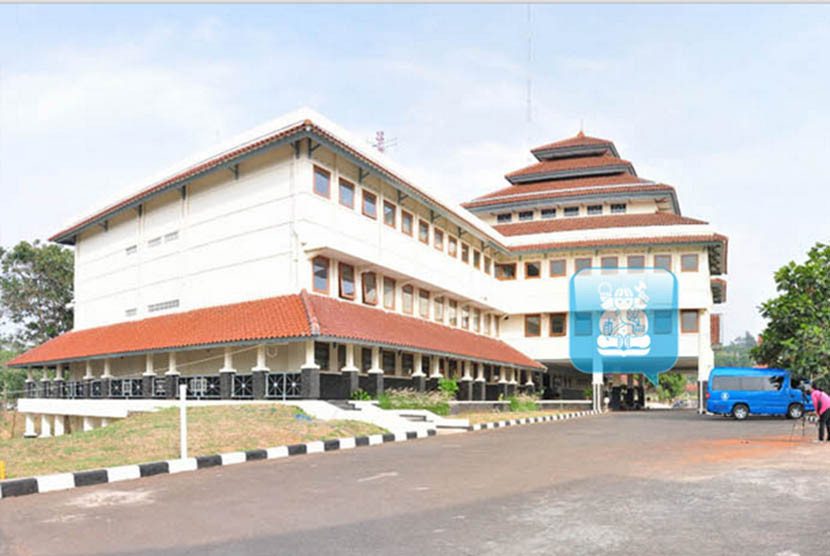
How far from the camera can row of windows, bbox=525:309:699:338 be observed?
1427 inches

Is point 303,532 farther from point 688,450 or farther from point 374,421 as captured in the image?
point 374,421

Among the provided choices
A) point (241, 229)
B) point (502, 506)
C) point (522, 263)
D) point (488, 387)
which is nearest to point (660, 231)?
point (522, 263)

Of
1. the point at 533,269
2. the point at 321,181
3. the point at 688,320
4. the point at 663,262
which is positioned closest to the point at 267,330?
the point at 321,181

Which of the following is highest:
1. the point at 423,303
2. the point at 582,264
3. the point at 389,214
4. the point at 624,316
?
the point at 389,214

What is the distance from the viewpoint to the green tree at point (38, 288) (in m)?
45.8

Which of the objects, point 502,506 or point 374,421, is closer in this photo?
point 502,506

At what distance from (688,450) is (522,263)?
2686cm

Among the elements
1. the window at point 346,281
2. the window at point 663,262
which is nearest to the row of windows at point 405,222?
the window at point 346,281

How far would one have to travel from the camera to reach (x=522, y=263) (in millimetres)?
38938

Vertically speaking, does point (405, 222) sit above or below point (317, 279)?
above

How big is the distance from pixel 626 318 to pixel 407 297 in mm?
14227

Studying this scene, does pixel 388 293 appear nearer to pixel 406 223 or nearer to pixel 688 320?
pixel 406 223

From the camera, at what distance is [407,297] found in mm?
27703

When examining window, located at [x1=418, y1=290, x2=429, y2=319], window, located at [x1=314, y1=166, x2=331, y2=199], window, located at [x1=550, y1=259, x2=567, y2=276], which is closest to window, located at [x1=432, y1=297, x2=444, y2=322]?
window, located at [x1=418, y1=290, x2=429, y2=319]
